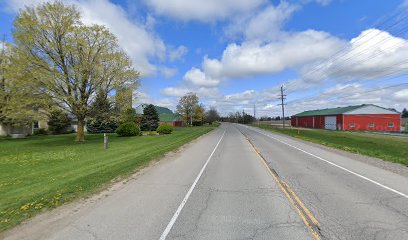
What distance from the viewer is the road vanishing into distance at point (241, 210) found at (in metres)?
4.85

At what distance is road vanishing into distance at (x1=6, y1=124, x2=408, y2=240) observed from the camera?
4848mm

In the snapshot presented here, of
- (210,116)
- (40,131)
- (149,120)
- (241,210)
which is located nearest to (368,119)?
(149,120)

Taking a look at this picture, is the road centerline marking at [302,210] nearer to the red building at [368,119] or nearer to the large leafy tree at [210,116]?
the red building at [368,119]

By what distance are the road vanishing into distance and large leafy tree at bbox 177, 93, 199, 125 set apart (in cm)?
8657

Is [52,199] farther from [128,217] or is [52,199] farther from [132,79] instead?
[132,79]

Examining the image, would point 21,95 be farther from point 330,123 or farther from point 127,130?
point 330,123

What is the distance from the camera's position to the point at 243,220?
17.8 ft

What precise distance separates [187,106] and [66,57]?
71140 millimetres

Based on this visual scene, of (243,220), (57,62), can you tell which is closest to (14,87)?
(57,62)

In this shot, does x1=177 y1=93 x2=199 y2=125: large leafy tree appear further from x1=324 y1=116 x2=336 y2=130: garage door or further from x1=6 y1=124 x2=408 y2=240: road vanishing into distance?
x1=6 y1=124 x2=408 y2=240: road vanishing into distance

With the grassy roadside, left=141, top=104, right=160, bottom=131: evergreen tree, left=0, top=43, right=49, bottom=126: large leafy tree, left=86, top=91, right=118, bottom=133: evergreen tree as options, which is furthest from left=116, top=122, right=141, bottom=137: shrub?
the grassy roadside

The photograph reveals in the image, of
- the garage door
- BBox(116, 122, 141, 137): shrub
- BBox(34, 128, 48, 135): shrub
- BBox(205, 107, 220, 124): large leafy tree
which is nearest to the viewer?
BBox(116, 122, 141, 137): shrub

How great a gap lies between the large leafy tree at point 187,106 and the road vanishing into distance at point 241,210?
86.6 meters

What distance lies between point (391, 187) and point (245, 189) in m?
4.60
